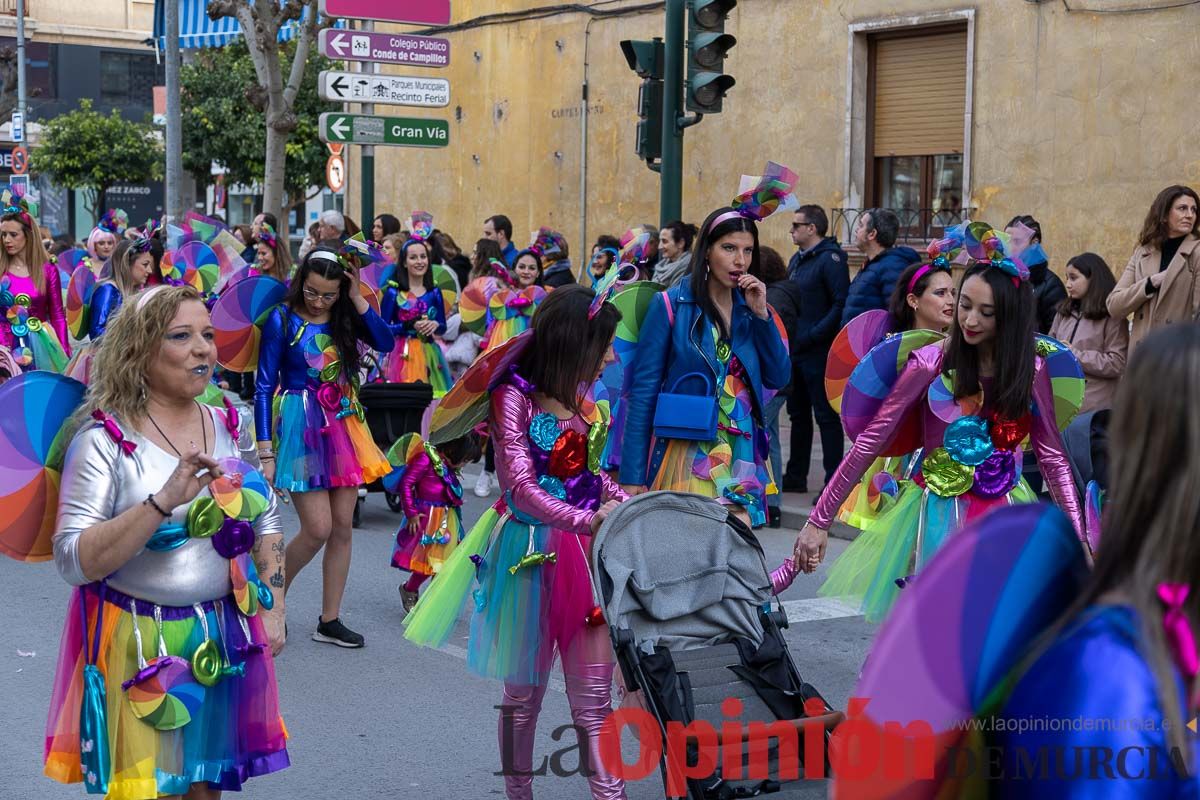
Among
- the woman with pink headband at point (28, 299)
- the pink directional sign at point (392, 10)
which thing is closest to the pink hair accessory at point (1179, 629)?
the woman with pink headband at point (28, 299)

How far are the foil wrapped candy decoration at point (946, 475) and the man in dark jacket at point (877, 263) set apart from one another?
5.04 metres

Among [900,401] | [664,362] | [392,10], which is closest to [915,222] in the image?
[392,10]

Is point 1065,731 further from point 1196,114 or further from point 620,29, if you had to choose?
point 620,29

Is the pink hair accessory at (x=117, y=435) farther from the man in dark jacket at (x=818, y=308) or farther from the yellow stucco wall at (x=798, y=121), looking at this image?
the yellow stucco wall at (x=798, y=121)

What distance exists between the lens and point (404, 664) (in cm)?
671

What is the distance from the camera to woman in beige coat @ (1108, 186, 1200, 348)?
28.1 feet

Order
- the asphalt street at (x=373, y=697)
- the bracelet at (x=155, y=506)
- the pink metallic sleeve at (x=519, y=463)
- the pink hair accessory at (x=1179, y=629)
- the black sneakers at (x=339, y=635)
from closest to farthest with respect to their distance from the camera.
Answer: the pink hair accessory at (x=1179, y=629) < the bracelet at (x=155, y=506) < the pink metallic sleeve at (x=519, y=463) < the asphalt street at (x=373, y=697) < the black sneakers at (x=339, y=635)

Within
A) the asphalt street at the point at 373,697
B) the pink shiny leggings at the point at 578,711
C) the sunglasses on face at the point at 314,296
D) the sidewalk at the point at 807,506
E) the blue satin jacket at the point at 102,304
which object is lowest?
the asphalt street at the point at 373,697

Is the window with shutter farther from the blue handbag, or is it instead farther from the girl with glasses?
the blue handbag

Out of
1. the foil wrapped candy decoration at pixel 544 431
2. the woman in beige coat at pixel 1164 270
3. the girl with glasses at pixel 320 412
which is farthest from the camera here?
the woman in beige coat at pixel 1164 270

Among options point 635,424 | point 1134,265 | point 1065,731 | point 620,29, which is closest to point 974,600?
point 1065,731

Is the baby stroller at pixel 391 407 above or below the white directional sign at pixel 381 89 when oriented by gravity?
below

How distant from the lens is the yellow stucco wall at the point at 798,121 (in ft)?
40.1

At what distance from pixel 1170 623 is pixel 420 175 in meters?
19.4
